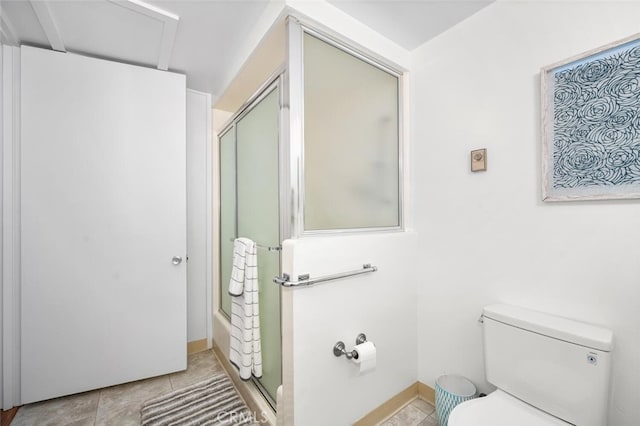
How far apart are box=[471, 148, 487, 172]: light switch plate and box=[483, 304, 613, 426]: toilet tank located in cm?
72

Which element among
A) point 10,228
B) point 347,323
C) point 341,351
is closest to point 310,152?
point 347,323

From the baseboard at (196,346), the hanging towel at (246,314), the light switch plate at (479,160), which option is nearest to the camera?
the light switch plate at (479,160)

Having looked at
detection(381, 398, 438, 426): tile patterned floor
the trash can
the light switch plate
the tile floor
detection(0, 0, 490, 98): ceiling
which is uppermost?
detection(0, 0, 490, 98): ceiling

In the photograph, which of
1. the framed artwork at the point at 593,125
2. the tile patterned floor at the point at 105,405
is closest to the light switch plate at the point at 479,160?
the framed artwork at the point at 593,125

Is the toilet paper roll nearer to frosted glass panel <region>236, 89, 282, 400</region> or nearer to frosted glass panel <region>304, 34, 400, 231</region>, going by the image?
frosted glass panel <region>236, 89, 282, 400</region>

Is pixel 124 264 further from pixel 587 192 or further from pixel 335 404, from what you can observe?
pixel 587 192

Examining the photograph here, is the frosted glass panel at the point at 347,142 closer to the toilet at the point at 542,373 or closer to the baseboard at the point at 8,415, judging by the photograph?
the toilet at the point at 542,373

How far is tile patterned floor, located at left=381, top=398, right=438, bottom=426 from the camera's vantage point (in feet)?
5.09

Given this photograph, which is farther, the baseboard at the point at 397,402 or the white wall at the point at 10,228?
the white wall at the point at 10,228

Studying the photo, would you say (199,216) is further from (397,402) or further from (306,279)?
(397,402)

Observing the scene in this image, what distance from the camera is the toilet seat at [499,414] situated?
1062 mm

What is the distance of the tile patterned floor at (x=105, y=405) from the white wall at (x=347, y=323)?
113cm

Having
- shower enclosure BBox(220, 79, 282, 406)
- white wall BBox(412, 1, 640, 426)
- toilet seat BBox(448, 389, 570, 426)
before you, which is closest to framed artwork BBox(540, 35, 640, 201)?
white wall BBox(412, 1, 640, 426)

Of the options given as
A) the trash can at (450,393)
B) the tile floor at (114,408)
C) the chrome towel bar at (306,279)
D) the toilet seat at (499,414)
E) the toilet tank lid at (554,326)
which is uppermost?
the chrome towel bar at (306,279)
